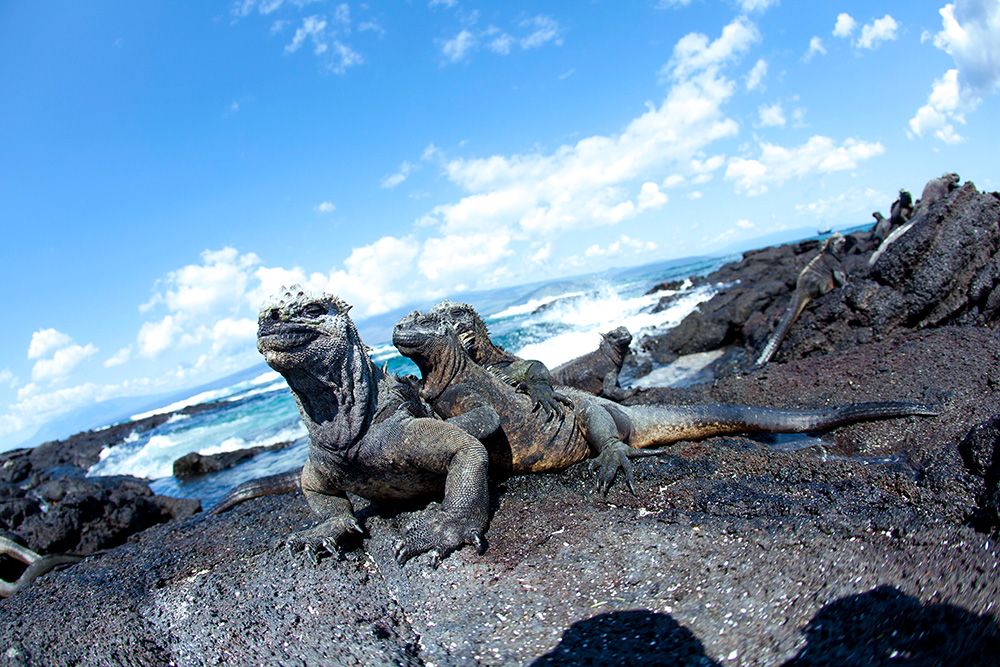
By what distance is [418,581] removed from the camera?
2.69 metres

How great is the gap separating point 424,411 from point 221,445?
19713 millimetres

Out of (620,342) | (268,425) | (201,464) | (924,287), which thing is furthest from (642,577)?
(268,425)

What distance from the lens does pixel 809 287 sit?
36.1 ft

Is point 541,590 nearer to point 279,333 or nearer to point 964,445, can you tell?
point 279,333

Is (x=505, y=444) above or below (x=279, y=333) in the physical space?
below

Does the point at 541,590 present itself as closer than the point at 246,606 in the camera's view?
Yes

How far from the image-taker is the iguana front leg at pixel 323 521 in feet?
10.0

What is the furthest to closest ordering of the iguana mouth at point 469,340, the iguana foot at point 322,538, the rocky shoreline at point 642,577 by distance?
the iguana mouth at point 469,340 → the iguana foot at point 322,538 → the rocky shoreline at point 642,577

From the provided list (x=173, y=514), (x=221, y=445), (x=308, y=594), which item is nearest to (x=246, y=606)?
(x=308, y=594)

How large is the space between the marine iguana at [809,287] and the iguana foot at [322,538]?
7386 millimetres

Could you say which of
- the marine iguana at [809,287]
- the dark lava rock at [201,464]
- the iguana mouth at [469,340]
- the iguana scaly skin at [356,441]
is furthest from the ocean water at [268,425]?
the iguana scaly skin at [356,441]

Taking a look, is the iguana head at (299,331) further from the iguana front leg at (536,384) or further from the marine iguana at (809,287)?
the marine iguana at (809,287)

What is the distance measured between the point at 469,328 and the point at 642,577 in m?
3.10

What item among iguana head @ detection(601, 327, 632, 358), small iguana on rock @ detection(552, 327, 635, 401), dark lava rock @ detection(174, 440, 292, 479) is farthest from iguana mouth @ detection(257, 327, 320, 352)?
dark lava rock @ detection(174, 440, 292, 479)
